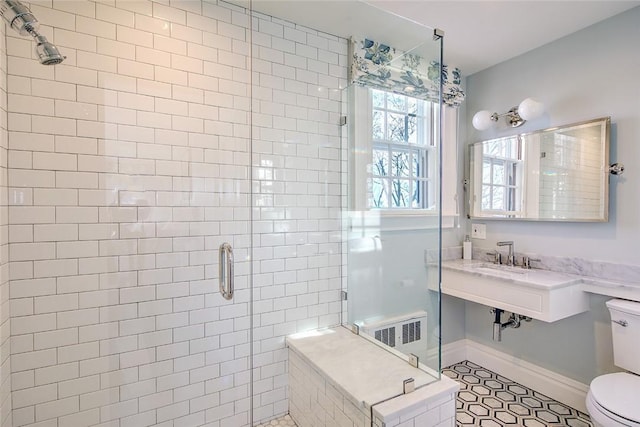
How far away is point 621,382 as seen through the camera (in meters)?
1.62

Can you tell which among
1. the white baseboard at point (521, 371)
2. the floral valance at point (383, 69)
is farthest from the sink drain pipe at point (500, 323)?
the floral valance at point (383, 69)

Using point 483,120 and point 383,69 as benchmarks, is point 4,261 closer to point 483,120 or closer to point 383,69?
point 383,69

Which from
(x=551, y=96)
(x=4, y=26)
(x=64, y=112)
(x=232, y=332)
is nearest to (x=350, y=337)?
(x=232, y=332)

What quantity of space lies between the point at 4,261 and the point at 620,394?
287cm

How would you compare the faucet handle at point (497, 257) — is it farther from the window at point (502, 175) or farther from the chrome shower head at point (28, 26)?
the chrome shower head at point (28, 26)

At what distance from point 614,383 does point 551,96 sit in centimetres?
182

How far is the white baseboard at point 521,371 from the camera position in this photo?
214 cm

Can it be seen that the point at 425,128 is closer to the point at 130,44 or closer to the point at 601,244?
the point at 601,244

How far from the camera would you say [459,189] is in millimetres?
2824

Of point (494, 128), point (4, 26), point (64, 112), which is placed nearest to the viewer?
point (4, 26)

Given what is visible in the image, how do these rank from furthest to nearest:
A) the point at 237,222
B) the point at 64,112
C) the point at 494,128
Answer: the point at 494,128 < the point at 237,222 < the point at 64,112

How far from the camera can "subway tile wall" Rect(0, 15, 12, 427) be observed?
4.48ft

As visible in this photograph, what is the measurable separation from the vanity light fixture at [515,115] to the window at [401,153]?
63cm

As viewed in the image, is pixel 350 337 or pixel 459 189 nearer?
pixel 350 337
